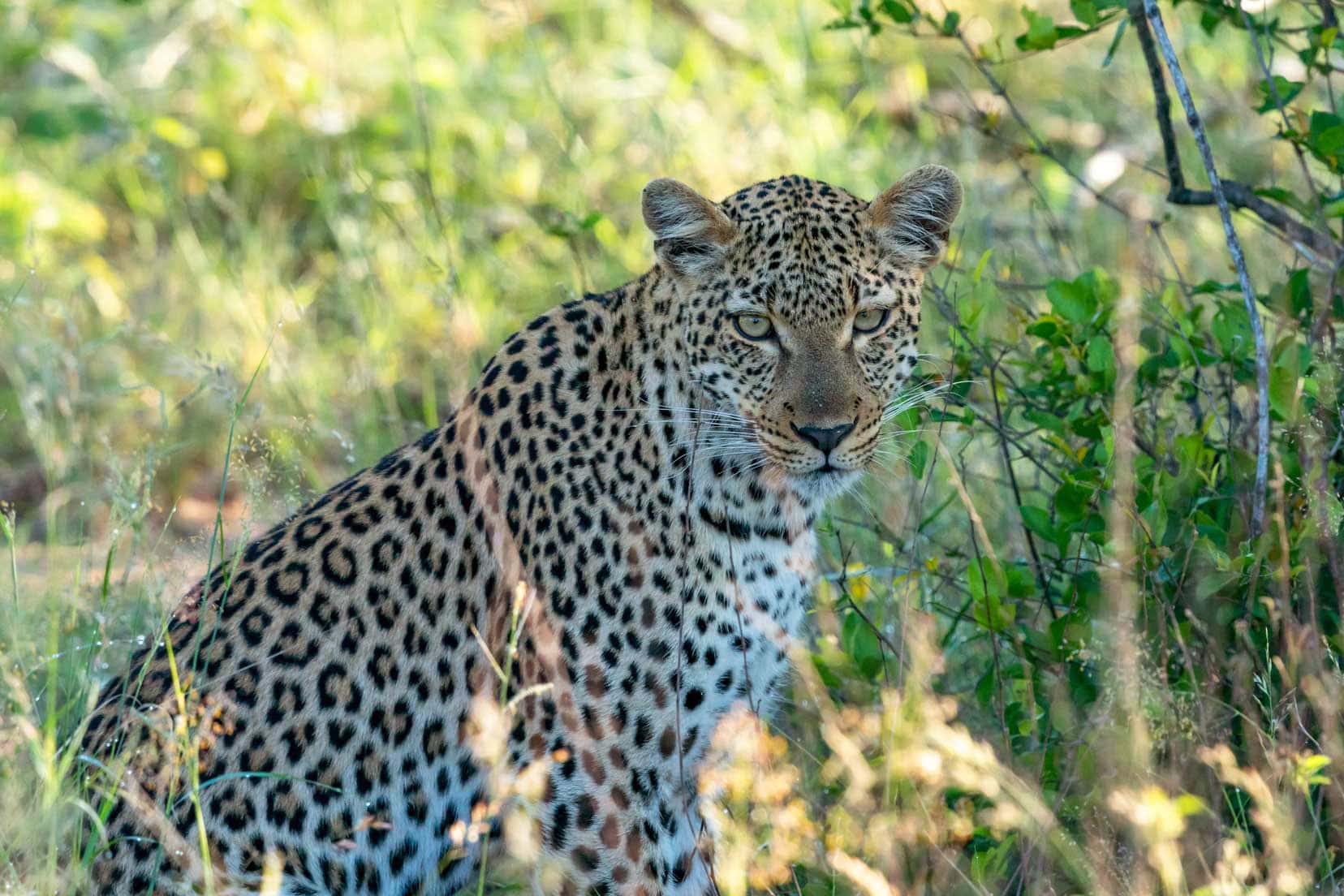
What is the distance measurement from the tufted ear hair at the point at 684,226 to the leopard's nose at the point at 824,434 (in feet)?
1.86

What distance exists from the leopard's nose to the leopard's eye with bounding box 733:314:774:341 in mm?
294

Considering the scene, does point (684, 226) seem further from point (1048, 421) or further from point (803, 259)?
point (1048, 421)

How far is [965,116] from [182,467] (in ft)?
16.4

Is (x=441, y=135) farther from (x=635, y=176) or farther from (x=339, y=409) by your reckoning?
(x=339, y=409)

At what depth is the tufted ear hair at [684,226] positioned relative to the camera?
458 centimetres

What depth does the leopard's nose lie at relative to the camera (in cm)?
448

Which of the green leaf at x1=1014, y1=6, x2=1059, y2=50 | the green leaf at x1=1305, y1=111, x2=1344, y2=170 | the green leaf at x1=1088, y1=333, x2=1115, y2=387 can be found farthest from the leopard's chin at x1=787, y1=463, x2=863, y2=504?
the green leaf at x1=1305, y1=111, x2=1344, y2=170

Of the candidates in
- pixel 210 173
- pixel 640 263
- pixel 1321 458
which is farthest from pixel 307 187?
pixel 1321 458

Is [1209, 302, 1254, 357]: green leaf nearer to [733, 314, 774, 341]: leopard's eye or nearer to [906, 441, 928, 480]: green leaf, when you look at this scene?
[906, 441, 928, 480]: green leaf

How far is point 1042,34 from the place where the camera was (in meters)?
5.04

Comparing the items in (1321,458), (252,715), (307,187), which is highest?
(307,187)

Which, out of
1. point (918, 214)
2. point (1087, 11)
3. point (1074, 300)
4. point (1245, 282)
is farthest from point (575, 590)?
point (1087, 11)

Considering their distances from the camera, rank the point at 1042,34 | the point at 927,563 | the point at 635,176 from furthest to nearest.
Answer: the point at 635,176
the point at 1042,34
the point at 927,563

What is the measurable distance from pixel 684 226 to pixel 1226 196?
185 cm
